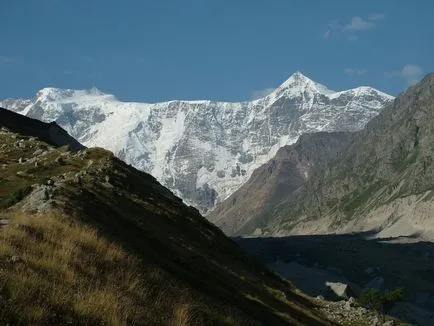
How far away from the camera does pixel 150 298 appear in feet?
56.3

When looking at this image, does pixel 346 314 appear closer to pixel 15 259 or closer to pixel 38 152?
pixel 38 152

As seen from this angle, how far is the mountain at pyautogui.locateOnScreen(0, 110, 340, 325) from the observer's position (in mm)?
13734

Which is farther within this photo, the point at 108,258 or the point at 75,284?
the point at 108,258

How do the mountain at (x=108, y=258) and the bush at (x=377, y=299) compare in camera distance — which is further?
the bush at (x=377, y=299)

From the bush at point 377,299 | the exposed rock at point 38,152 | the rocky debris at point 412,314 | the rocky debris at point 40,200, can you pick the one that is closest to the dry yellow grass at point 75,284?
the rocky debris at point 40,200

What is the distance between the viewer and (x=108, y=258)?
18.2 metres

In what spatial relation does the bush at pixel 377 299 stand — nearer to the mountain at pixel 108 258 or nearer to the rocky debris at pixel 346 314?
the rocky debris at pixel 346 314

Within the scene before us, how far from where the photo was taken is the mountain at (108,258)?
13734 mm

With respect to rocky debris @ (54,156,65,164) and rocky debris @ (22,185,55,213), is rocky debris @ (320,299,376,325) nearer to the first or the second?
rocky debris @ (54,156,65,164)

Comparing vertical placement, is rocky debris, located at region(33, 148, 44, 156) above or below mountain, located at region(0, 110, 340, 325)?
above

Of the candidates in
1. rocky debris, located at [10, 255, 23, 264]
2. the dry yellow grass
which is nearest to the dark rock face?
the dry yellow grass

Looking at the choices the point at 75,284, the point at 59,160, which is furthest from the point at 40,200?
the point at 59,160

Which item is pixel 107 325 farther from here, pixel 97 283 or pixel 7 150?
pixel 7 150

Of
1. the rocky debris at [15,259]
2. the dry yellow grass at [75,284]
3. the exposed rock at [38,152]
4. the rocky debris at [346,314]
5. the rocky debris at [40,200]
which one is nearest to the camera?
the dry yellow grass at [75,284]
